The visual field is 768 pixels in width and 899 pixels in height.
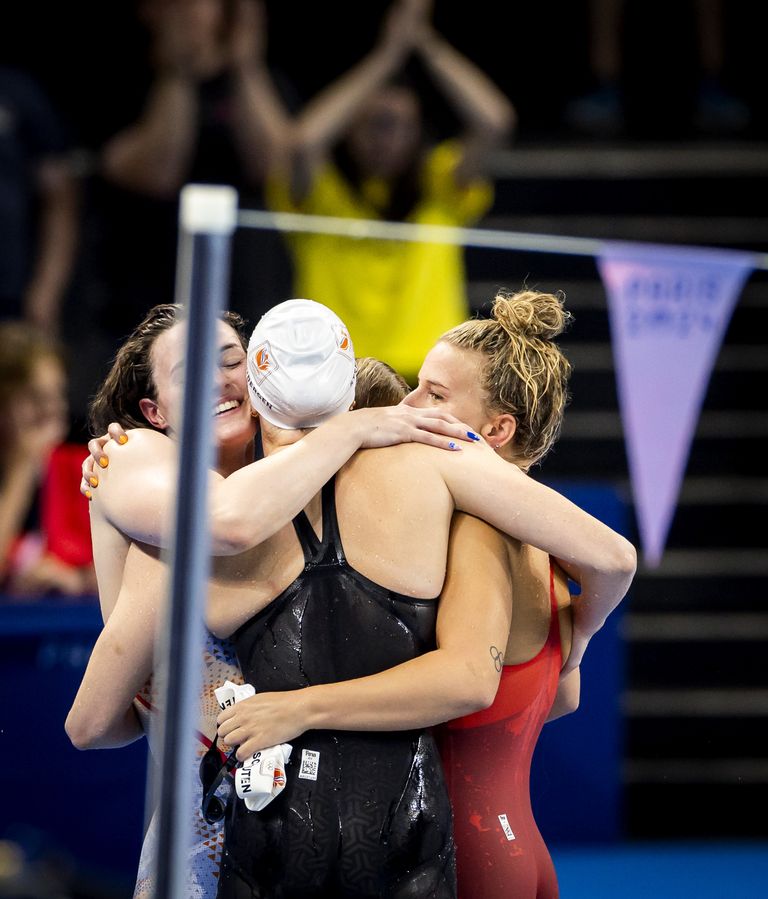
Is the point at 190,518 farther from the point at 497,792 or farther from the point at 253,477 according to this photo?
the point at 497,792

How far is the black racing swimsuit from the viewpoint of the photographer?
1861 mm

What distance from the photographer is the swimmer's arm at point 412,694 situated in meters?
1.84

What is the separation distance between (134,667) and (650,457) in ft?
5.75

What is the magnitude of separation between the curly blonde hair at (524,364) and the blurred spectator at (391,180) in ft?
5.69

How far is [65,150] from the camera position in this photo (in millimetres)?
4707

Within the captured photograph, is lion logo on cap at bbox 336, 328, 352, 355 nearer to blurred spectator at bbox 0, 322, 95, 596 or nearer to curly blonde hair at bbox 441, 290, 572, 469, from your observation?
curly blonde hair at bbox 441, 290, 572, 469

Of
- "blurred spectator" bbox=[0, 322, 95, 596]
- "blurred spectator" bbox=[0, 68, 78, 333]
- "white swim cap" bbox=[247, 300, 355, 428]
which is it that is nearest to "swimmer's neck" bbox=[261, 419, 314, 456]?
"white swim cap" bbox=[247, 300, 355, 428]

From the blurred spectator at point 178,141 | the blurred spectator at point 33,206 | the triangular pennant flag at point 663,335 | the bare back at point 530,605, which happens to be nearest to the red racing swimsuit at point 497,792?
the bare back at point 530,605

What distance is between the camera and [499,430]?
209cm

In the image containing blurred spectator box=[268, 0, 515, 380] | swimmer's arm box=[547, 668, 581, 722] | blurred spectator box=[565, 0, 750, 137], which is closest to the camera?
swimmer's arm box=[547, 668, 581, 722]

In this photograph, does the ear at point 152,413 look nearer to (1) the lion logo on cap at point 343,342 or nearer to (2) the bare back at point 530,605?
(1) the lion logo on cap at point 343,342

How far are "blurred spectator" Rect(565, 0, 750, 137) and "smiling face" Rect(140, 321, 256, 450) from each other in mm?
3706

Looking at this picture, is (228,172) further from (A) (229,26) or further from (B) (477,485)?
(B) (477,485)

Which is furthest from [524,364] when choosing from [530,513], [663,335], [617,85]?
[617,85]
